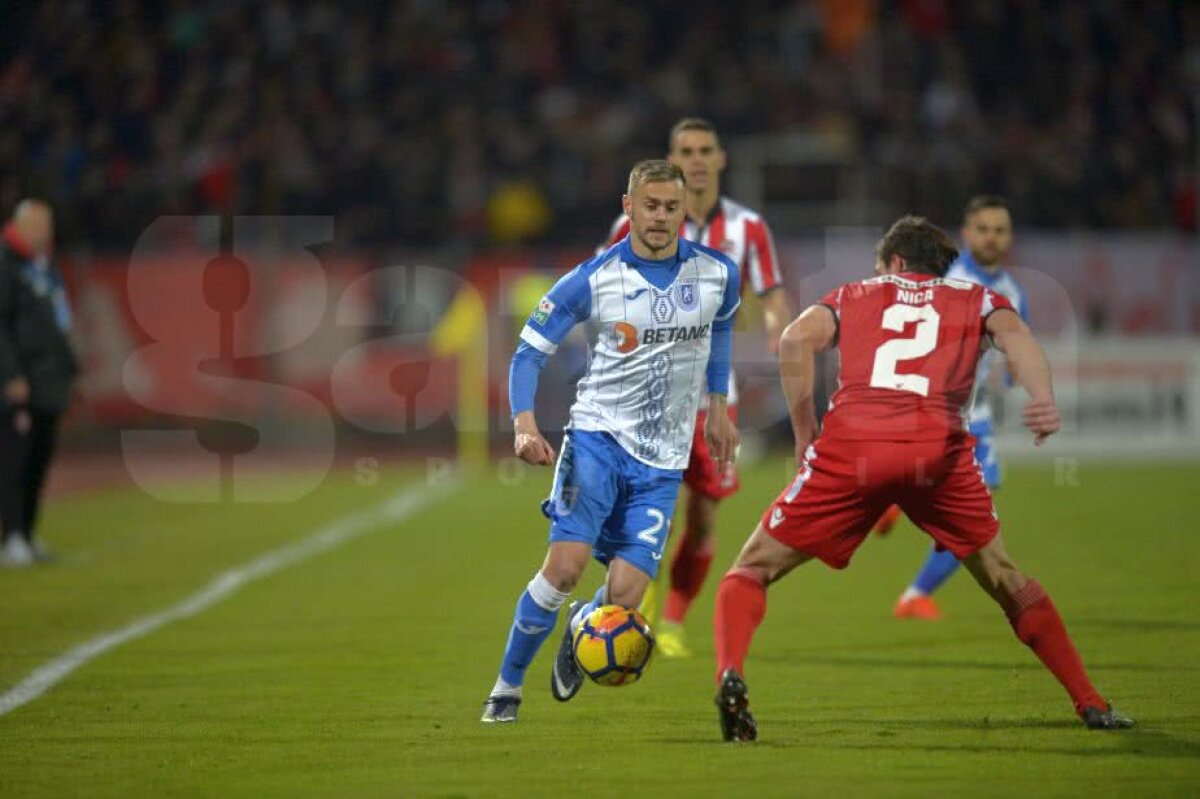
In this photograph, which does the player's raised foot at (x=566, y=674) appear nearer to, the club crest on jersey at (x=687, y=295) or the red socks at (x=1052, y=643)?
the club crest on jersey at (x=687, y=295)

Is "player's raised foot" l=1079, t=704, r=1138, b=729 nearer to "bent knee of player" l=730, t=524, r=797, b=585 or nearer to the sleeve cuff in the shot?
"bent knee of player" l=730, t=524, r=797, b=585

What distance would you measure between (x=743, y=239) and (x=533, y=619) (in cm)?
341

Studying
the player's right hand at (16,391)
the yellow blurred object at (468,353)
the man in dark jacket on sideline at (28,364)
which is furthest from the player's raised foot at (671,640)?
the yellow blurred object at (468,353)

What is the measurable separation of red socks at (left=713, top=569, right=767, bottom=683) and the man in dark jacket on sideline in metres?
8.45

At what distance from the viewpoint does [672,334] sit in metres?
7.84

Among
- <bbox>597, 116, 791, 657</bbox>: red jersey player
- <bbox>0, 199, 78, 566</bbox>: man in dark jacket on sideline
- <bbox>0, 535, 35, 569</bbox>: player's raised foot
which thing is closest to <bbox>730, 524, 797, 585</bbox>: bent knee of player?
<bbox>597, 116, 791, 657</bbox>: red jersey player

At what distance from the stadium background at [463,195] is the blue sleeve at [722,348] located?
1621cm

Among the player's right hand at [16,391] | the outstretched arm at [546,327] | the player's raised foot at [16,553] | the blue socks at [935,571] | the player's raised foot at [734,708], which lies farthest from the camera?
the player's raised foot at [16,553]

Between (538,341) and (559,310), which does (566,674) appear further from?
(559,310)

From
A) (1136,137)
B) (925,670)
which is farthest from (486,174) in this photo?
(925,670)

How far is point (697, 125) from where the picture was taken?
1023 cm

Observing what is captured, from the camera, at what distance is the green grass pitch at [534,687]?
6621mm

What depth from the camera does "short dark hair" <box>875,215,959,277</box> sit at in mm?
7508

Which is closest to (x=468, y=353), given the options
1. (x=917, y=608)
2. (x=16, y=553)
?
(x=16, y=553)
